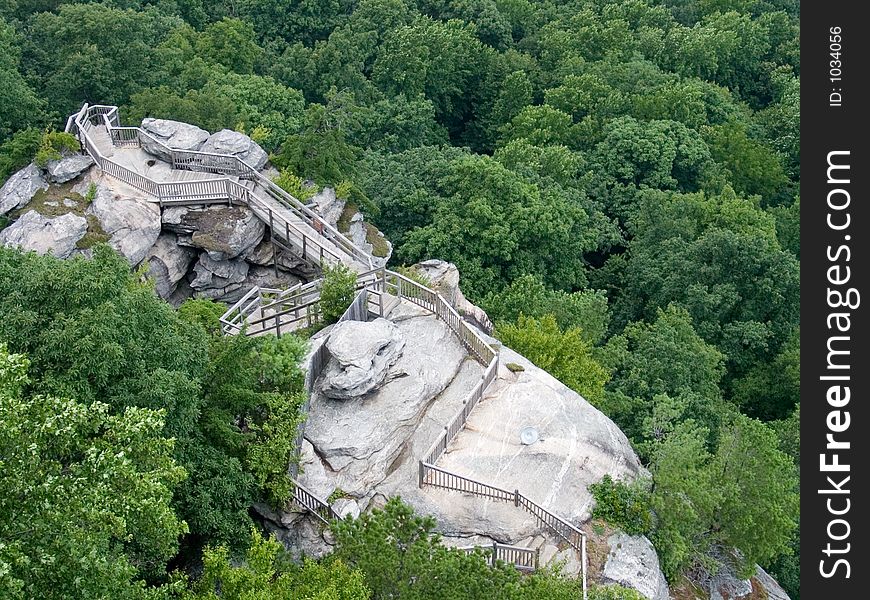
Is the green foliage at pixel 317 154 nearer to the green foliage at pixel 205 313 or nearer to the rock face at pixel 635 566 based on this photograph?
the green foliage at pixel 205 313

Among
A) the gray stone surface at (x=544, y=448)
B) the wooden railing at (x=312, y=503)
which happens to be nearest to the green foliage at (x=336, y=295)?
the gray stone surface at (x=544, y=448)

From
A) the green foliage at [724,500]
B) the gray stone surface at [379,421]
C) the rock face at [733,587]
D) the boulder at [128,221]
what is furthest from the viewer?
the boulder at [128,221]

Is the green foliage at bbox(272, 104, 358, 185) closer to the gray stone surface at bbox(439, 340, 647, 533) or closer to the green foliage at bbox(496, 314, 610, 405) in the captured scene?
the green foliage at bbox(496, 314, 610, 405)

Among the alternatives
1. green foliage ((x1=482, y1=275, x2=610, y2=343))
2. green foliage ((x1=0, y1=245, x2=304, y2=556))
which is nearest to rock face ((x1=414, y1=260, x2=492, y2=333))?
green foliage ((x1=482, y1=275, x2=610, y2=343))

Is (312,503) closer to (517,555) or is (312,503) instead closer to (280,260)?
(517,555)

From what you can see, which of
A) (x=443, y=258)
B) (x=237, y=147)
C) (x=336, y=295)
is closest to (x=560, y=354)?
(x=336, y=295)
